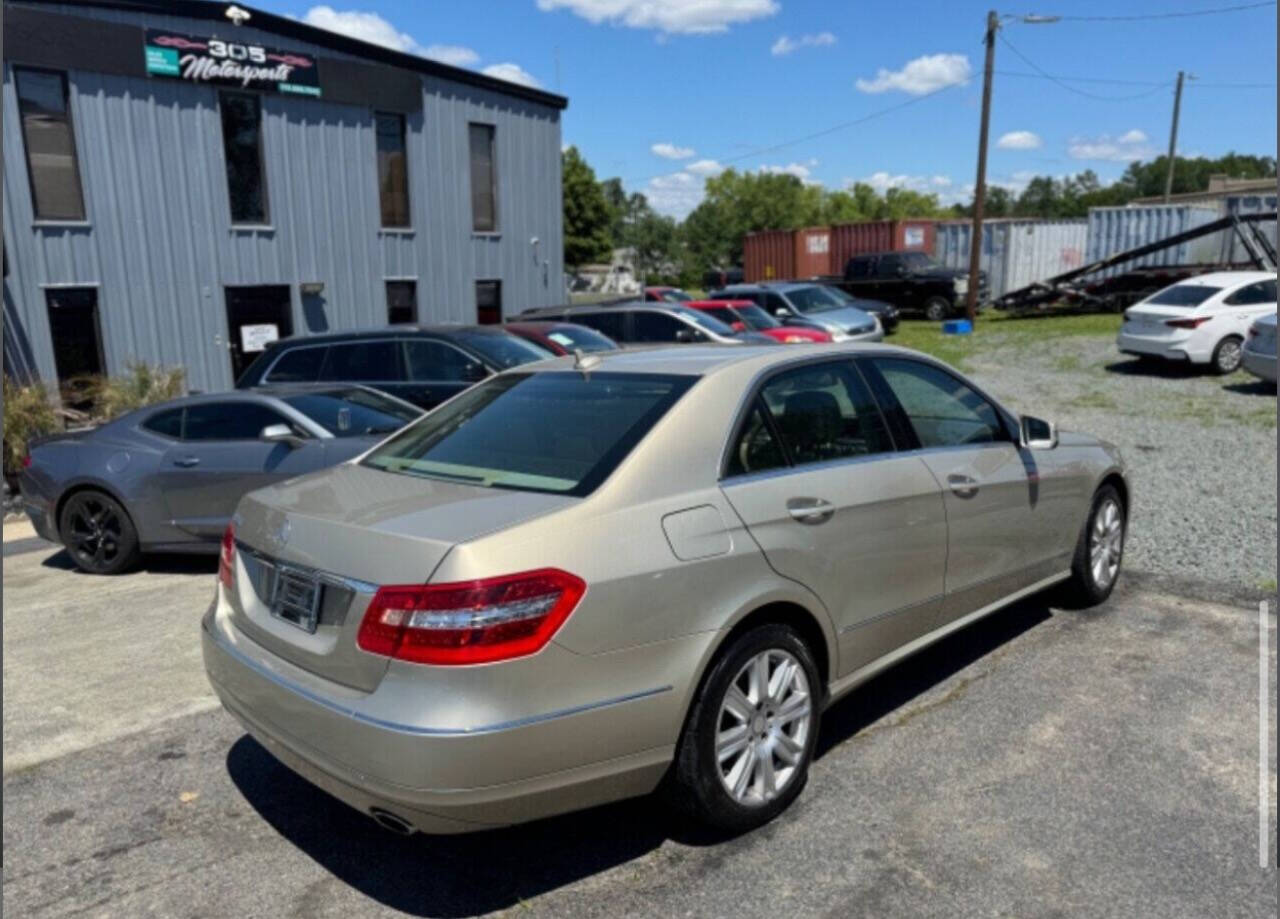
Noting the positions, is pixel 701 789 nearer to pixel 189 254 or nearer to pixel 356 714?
pixel 356 714

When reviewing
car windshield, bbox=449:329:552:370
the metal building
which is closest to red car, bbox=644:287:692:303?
the metal building

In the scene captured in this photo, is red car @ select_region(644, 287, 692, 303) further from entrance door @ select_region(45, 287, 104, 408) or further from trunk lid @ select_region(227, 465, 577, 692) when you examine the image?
trunk lid @ select_region(227, 465, 577, 692)

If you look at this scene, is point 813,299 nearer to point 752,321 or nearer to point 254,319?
point 752,321

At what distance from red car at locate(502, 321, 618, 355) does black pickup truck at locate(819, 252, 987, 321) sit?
1704 centimetres

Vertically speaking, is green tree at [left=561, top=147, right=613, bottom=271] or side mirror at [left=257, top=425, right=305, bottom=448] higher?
green tree at [left=561, top=147, right=613, bottom=271]

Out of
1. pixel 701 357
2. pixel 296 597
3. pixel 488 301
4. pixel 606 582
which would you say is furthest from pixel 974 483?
pixel 488 301

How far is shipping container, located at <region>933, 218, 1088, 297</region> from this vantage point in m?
29.3

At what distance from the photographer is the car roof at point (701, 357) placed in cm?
361

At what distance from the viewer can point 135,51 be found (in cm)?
1305

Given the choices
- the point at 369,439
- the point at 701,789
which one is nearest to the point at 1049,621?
the point at 701,789

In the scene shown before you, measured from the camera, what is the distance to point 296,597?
2.97 metres

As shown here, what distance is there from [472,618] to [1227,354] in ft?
51.7

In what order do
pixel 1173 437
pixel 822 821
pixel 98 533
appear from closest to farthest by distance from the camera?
pixel 822 821 → pixel 98 533 → pixel 1173 437

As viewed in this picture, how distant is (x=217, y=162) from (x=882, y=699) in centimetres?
1345
